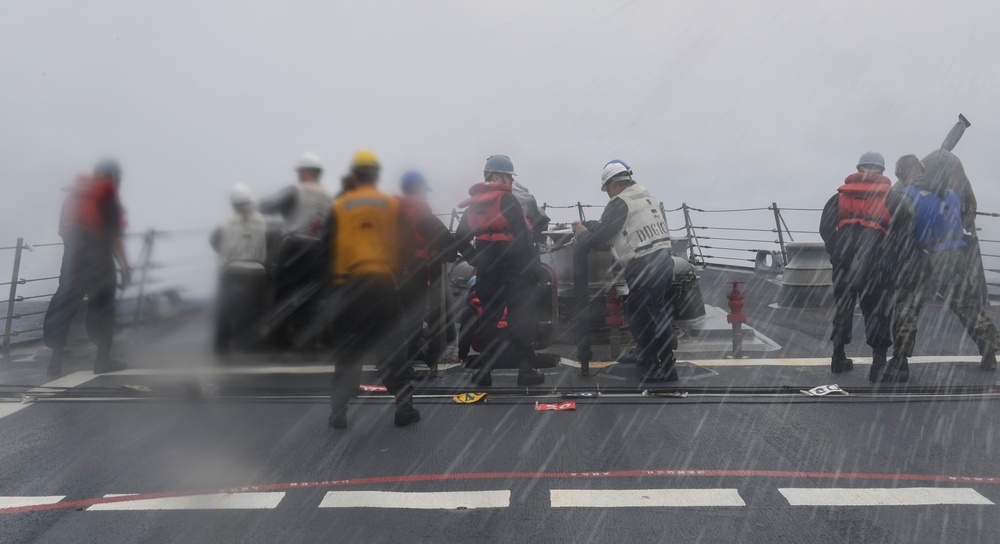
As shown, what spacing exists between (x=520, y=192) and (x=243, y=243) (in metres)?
3.25

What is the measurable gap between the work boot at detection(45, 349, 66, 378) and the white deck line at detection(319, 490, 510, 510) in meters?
4.82

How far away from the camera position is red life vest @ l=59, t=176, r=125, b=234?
481cm

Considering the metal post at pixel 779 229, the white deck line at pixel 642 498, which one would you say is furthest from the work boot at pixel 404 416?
the metal post at pixel 779 229

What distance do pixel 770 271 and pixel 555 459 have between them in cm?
1349

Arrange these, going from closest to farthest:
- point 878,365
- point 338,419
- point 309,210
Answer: point 309,210 → point 338,419 → point 878,365

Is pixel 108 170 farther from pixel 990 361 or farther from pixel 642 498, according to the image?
pixel 990 361

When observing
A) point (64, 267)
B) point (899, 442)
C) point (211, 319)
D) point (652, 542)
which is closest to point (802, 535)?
point (652, 542)

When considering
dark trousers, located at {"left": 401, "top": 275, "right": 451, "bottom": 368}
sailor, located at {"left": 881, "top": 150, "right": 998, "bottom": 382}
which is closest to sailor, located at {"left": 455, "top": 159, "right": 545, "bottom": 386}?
dark trousers, located at {"left": 401, "top": 275, "right": 451, "bottom": 368}

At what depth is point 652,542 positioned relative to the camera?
349 cm

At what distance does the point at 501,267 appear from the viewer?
666 cm

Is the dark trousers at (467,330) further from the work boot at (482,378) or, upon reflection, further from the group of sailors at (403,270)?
the work boot at (482,378)

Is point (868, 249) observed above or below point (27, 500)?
above

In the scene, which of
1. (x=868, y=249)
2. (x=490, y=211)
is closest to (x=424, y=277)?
(x=490, y=211)

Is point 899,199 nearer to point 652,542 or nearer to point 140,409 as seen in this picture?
point 652,542
